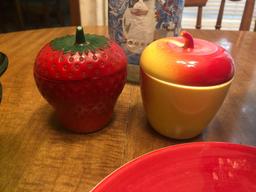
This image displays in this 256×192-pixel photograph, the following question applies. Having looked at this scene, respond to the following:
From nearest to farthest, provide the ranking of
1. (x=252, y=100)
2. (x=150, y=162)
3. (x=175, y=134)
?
(x=150, y=162), (x=175, y=134), (x=252, y=100)

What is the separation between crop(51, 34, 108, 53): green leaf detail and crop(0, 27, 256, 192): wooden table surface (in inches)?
Answer: 5.3

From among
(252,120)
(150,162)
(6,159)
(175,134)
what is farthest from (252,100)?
(6,159)

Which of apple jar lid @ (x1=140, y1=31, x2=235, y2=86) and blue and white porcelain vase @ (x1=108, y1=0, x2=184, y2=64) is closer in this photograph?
apple jar lid @ (x1=140, y1=31, x2=235, y2=86)

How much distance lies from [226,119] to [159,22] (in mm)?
Answer: 211

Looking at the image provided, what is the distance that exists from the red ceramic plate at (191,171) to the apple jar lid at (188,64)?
0.09 meters

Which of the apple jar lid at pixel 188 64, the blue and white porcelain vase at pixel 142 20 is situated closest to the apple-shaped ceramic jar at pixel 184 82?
the apple jar lid at pixel 188 64

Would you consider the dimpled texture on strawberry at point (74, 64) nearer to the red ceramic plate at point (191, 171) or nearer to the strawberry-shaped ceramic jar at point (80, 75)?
the strawberry-shaped ceramic jar at point (80, 75)

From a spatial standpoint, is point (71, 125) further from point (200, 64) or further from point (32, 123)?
point (200, 64)

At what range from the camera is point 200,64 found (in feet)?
1.21

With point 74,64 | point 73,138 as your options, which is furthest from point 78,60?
point 73,138

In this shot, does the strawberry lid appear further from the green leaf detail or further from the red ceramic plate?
the red ceramic plate

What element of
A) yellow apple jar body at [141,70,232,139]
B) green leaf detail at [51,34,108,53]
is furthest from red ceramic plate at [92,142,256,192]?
green leaf detail at [51,34,108,53]

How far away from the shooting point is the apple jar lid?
0.37 meters

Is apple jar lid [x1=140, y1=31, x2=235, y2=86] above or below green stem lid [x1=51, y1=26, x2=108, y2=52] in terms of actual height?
below
